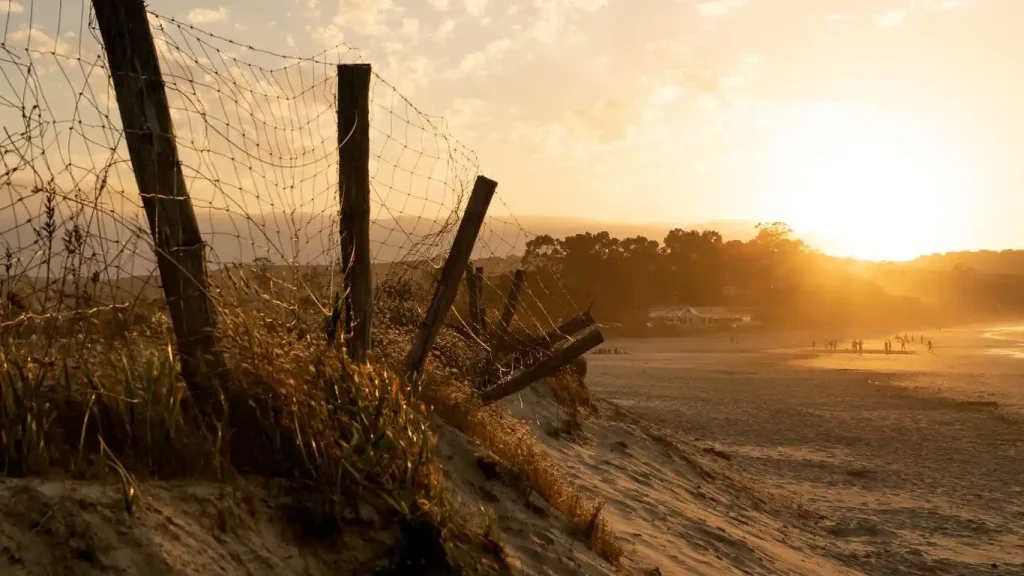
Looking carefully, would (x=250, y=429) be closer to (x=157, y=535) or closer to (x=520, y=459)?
(x=157, y=535)

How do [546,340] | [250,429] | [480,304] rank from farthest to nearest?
[480,304]
[546,340]
[250,429]

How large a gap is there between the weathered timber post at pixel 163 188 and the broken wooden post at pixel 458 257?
2.28m

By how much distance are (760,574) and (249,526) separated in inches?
197

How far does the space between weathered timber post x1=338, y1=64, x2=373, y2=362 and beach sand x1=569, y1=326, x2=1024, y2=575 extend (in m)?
2.80

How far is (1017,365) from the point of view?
142 ft

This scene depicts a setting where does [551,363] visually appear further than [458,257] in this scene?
Yes

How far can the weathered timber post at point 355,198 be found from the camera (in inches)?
174

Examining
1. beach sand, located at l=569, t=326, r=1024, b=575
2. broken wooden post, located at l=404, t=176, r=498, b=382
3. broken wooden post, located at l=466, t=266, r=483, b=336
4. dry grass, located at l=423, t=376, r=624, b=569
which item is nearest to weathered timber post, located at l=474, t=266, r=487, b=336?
broken wooden post, located at l=466, t=266, r=483, b=336

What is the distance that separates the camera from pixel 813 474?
1389 centimetres

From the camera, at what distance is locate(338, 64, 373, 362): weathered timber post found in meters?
4.43

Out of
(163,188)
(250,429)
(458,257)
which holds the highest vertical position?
(163,188)

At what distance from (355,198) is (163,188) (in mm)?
1231

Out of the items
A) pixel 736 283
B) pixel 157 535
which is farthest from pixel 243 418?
pixel 736 283

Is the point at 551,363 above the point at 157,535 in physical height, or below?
Result: above
